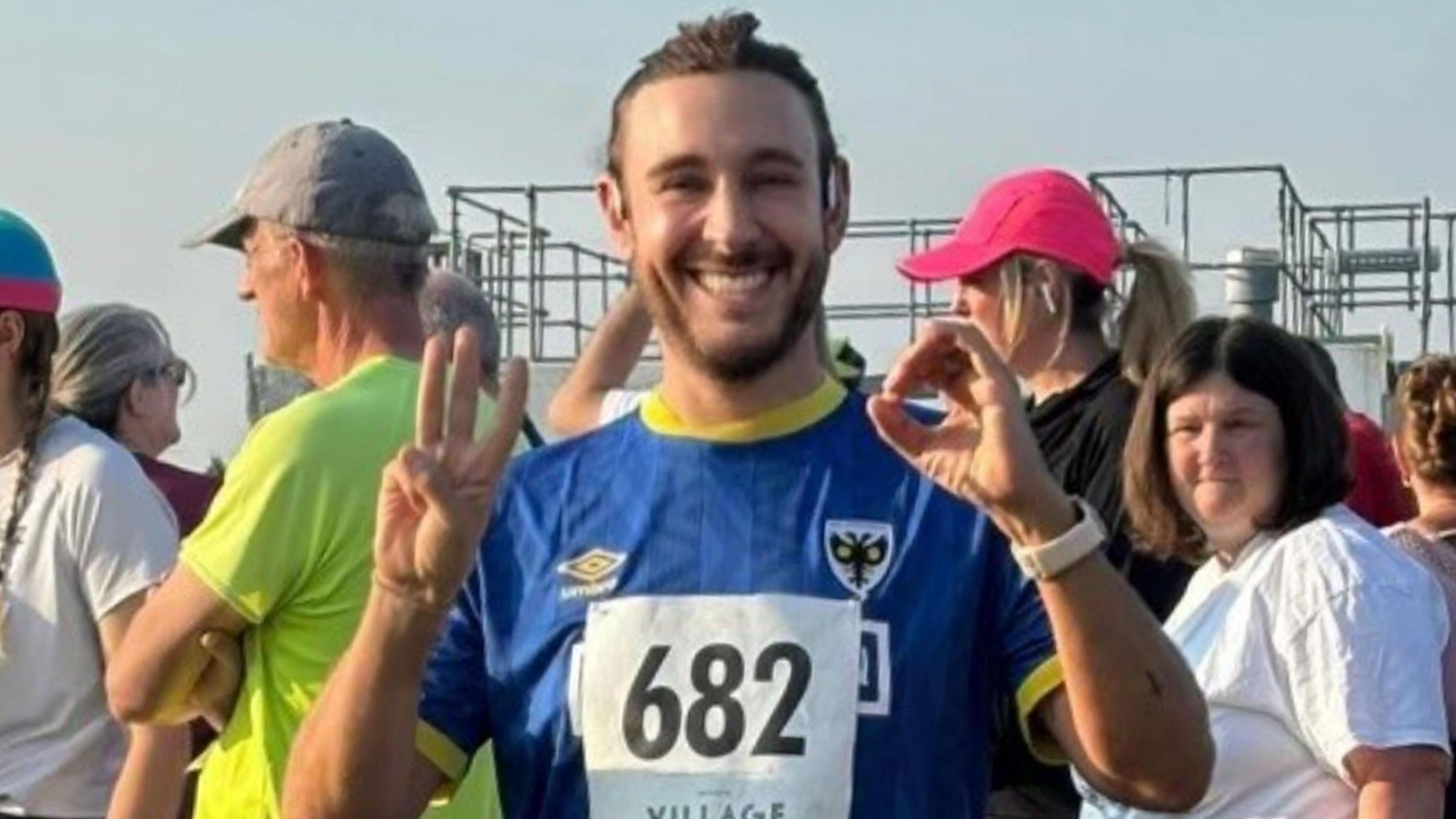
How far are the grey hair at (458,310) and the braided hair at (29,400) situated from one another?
2.32 ft

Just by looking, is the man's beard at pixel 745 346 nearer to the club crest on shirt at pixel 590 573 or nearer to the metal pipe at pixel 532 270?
the club crest on shirt at pixel 590 573

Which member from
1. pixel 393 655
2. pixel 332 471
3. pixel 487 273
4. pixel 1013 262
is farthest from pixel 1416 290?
pixel 393 655

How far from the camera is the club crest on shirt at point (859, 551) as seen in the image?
294cm

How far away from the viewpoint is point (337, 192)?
450cm

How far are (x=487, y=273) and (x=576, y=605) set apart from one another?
15737mm

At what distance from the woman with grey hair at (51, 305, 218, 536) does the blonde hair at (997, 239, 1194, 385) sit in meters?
1.83

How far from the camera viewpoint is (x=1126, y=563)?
5027mm

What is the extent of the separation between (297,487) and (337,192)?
55 cm

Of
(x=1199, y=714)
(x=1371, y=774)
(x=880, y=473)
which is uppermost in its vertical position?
(x=880, y=473)

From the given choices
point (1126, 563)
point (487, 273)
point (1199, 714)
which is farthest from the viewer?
point (487, 273)

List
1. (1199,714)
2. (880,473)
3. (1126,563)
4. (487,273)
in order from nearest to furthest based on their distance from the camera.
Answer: (1199,714) → (880,473) → (1126,563) → (487,273)

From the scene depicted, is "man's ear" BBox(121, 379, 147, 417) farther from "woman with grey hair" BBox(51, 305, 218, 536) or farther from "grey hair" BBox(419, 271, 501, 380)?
"grey hair" BBox(419, 271, 501, 380)

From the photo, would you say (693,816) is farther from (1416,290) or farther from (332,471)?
(1416,290)

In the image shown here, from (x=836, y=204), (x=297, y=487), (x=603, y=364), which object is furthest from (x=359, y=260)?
(x=836, y=204)
